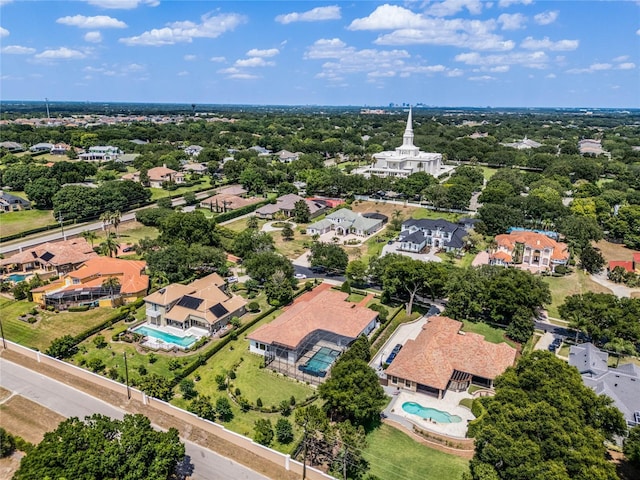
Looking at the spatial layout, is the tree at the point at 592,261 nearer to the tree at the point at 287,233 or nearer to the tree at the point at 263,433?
the tree at the point at 287,233

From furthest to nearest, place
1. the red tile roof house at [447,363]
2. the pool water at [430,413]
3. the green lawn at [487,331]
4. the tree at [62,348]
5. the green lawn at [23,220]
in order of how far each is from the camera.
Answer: the green lawn at [23,220] < the green lawn at [487,331] < the tree at [62,348] < the red tile roof house at [447,363] < the pool water at [430,413]

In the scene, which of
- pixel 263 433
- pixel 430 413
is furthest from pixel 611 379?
pixel 263 433

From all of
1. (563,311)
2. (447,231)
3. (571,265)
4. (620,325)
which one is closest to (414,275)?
(563,311)

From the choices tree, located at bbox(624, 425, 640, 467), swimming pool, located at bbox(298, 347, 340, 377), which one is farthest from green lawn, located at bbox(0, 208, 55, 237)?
tree, located at bbox(624, 425, 640, 467)

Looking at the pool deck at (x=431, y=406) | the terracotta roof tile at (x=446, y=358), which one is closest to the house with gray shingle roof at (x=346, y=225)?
the terracotta roof tile at (x=446, y=358)

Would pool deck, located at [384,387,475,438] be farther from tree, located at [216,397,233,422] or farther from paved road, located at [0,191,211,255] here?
paved road, located at [0,191,211,255]
